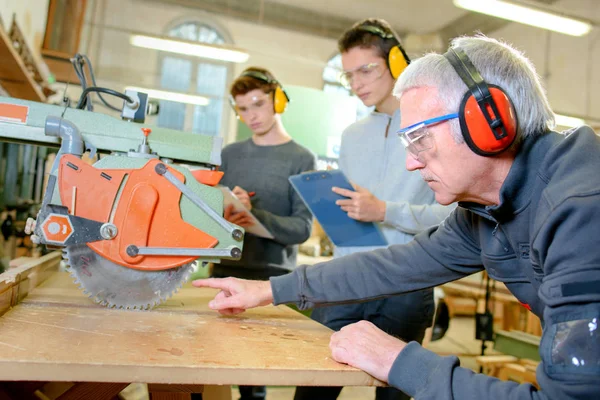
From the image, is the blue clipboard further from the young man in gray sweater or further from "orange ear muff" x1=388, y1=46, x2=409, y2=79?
"orange ear muff" x1=388, y1=46, x2=409, y2=79

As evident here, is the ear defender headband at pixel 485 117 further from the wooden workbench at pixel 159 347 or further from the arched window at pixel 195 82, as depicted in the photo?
the arched window at pixel 195 82

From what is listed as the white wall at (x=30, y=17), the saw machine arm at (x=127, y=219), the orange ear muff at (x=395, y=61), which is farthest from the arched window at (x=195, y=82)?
the saw machine arm at (x=127, y=219)

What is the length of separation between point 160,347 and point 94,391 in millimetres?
329

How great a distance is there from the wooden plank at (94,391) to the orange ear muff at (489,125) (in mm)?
910

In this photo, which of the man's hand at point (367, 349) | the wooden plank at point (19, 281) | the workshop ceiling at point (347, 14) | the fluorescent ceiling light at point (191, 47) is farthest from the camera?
the workshop ceiling at point (347, 14)

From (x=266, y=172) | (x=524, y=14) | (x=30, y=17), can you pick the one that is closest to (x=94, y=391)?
(x=266, y=172)

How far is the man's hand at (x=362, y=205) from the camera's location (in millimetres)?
1617

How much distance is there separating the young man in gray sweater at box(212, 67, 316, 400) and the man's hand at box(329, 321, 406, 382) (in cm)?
110

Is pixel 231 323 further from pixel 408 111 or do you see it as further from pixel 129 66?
pixel 129 66

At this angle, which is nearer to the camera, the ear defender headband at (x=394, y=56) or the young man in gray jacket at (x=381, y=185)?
the young man in gray jacket at (x=381, y=185)

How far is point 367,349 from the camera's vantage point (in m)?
0.94

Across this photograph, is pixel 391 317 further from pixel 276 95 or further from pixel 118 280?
pixel 276 95

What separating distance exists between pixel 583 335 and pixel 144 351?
28.4 inches

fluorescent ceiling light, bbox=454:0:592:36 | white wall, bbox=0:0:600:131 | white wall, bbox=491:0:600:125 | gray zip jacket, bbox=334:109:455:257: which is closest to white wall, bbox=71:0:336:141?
white wall, bbox=0:0:600:131
